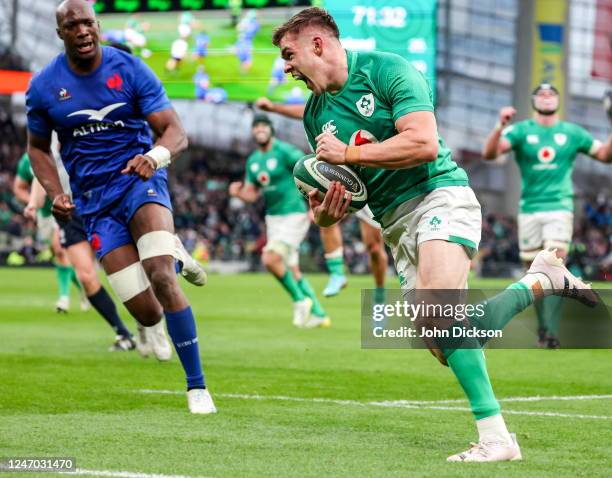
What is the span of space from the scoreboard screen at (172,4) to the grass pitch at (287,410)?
14.2 metres

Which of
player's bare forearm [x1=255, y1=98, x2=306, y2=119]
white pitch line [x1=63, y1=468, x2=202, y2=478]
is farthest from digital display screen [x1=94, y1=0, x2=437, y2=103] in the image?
white pitch line [x1=63, y1=468, x2=202, y2=478]

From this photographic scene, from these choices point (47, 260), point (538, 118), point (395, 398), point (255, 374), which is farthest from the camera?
point (47, 260)

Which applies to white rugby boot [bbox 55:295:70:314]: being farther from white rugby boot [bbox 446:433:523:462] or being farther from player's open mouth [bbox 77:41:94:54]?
white rugby boot [bbox 446:433:523:462]

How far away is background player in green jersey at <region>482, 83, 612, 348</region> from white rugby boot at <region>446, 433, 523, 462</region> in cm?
662

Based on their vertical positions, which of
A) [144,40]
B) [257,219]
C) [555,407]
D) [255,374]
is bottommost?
[257,219]

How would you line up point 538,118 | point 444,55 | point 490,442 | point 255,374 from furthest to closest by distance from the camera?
point 444,55 → point 538,118 → point 255,374 → point 490,442

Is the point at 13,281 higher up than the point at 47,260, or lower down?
higher up

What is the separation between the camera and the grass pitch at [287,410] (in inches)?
217

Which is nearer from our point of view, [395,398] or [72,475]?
[72,475]

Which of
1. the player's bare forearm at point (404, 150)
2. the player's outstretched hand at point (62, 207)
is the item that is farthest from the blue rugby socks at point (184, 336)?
the player's bare forearm at point (404, 150)

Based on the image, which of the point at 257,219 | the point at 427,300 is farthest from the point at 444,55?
the point at 427,300

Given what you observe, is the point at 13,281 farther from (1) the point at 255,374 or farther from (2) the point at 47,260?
(1) the point at 255,374

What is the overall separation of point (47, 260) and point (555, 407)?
30.1 meters

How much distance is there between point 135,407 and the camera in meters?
7.42
